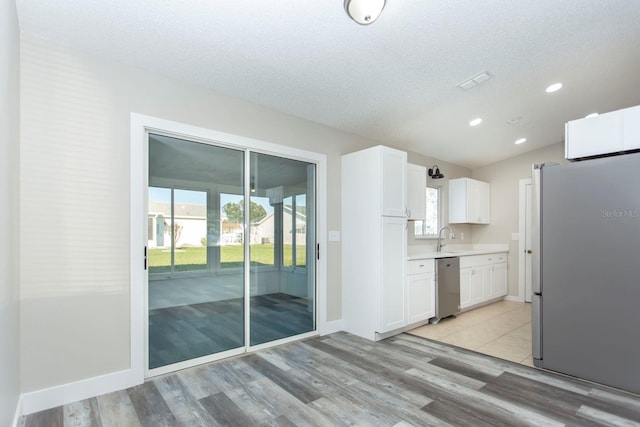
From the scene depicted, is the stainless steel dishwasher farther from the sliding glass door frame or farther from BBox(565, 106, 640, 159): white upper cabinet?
BBox(565, 106, 640, 159): white upper cabinet

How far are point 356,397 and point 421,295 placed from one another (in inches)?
78.9

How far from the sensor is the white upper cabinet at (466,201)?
568cm

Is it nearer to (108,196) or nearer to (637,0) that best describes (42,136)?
(108,196)

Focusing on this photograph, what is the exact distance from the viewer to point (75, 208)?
2.31m

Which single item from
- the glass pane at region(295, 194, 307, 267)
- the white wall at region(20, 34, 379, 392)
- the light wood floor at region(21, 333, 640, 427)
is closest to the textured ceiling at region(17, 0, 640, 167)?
the white wall at region(20, 34, 379, 392)

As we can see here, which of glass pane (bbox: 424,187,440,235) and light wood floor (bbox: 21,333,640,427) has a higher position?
glass pane (bbox: 424,187,440,235)

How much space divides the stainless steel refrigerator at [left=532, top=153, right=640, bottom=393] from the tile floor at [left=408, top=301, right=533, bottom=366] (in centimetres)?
45

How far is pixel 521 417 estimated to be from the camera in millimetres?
2107

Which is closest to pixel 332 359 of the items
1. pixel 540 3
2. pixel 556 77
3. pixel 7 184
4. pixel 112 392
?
pixel 112 392

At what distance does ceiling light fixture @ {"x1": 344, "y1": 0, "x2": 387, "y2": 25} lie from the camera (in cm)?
204

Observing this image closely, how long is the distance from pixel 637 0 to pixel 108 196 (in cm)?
425

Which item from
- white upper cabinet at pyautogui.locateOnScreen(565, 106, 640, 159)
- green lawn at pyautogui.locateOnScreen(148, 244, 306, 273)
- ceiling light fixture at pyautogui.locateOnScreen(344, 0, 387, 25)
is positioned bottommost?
green lawn at pyautogui.locateOnScreen(148, 244, 306, 273)

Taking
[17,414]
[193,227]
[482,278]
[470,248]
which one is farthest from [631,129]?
[17,414]

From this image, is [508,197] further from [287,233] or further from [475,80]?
[287,233]
